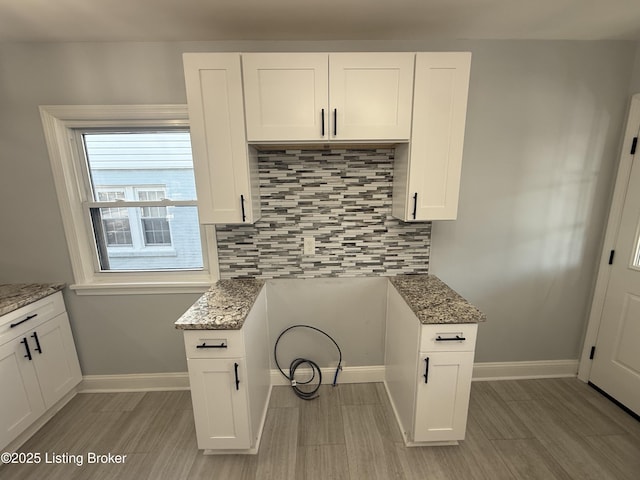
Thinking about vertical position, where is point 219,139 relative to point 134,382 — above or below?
above

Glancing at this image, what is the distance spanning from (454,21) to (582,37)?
97 centimetres

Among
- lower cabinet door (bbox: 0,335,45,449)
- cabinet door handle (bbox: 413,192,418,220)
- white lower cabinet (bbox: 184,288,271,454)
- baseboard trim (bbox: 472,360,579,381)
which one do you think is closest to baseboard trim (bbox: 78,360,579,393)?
baseboard trim (bbox: 472,360,579,381)

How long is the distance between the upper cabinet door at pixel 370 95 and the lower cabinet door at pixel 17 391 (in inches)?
92.9

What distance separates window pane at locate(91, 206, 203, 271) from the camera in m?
2.04

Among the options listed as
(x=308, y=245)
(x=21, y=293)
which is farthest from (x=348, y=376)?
(x=21, y=293)

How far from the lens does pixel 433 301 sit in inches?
64.0

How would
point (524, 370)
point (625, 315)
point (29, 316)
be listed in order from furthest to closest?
point (524, 370), point (625, 315), point (29, 316)

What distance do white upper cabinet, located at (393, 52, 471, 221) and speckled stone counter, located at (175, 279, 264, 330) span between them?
3.75 feet

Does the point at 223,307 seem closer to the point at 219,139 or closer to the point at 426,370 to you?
the point at 219,139

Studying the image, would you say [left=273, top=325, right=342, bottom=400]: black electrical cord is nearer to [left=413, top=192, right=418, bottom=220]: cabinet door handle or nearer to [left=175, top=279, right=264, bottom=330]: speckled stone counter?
[left=175, top=279, right=264, bottom=330]: speckled stone counter

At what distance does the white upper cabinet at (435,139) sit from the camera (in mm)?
1493

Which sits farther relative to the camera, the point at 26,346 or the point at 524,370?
the point at 524,370

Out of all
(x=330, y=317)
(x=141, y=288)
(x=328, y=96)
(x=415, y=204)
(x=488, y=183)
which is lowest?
(x=330, y=317)

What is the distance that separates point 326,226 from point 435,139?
35.9 inches
